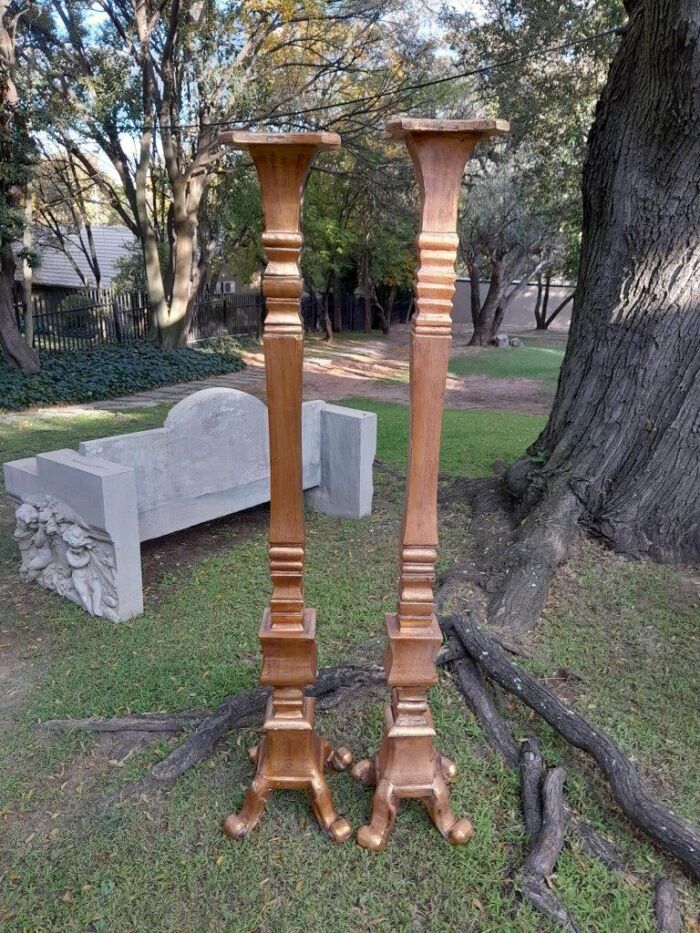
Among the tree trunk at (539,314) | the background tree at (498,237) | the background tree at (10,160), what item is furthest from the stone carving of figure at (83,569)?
the tree trunk at (539,314)

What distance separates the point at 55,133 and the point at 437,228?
35.8 ft

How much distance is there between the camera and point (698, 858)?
2182 mm

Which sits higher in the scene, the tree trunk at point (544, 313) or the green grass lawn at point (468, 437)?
the tree trunk at point (544, 313)

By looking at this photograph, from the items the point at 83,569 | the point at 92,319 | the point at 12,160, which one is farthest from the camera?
the point at 92,319

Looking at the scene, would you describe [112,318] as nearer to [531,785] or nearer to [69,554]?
[69,554]

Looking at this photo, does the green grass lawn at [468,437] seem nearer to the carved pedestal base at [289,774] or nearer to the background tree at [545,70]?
the background tree at [545,70]

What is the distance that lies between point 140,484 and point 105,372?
319 inches

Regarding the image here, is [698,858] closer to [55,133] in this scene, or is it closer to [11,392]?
[11,392]

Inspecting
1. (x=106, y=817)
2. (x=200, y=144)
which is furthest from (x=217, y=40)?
(x=106, y=817)

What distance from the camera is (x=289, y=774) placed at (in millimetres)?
2387

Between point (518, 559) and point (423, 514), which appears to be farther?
point (518, 559)

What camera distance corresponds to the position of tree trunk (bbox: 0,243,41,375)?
387 inches

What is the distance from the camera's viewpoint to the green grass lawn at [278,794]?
85.5 inches

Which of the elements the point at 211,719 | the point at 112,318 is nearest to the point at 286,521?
the point at 211,719
